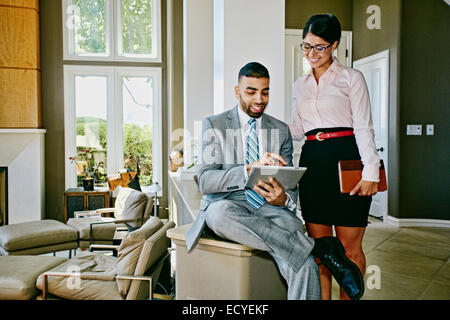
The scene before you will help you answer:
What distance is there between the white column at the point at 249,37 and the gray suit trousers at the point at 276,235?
792 millimetres

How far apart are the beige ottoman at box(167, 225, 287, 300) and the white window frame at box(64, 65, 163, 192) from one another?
4.55 meters

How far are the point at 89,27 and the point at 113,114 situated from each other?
1.25m

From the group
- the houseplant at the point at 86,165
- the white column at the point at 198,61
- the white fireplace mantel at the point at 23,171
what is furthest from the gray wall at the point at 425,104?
the white fireplace mantel at the point at 23,171

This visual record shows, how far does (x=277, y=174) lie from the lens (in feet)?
5.46

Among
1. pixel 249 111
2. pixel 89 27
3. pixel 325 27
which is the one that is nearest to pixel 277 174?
pixel 249 111

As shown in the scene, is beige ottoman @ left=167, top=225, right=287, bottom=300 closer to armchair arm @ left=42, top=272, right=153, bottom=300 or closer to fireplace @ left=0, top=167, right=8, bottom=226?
armchair arm @ left=42, top=272, right=153, bottom=300

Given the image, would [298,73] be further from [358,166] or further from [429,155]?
[358,166]

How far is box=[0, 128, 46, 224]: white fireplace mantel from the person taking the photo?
5672 millimetres

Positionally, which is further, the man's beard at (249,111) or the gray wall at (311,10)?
the gray wall at (311,10)

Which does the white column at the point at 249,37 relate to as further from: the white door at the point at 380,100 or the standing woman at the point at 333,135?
the white door at the point at 380,100

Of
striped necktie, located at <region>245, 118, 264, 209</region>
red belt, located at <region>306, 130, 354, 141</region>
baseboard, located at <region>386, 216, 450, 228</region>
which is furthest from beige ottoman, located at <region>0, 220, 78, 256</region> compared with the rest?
baseboard, located at <region>386, 216, 450, 228</region>

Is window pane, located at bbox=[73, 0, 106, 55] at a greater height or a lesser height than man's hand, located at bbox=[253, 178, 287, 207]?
greater

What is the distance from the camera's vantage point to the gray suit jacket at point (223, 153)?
184 cm
